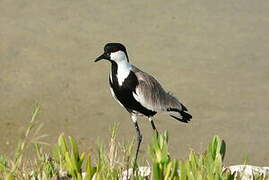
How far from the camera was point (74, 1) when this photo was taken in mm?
8727

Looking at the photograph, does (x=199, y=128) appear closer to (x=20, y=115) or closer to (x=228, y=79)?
(x=228, y=79)

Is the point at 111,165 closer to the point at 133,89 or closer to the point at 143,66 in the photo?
the point at 133,89

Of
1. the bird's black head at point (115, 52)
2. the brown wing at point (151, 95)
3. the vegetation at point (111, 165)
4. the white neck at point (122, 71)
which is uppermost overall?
the bird's black head at point (115, 52)

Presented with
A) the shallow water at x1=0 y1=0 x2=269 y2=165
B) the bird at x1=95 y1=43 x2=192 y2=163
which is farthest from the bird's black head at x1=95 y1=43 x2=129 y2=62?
the shallow water at x1=0 y1=0 x2=269 y2=165

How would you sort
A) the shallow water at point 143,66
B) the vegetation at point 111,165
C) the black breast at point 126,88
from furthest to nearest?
the shallow water at point 143,66 < the black breast at point 126,88 < the vegetation at point 111,165

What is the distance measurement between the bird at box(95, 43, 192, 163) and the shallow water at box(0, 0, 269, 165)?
1.07 metres

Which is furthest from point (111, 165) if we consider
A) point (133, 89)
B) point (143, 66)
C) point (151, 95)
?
point (143, 66)

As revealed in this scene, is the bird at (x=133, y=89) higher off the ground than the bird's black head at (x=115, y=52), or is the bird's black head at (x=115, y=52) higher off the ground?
the bird's black head at (x=115, y=52)

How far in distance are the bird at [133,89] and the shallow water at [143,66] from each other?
1.07 meters

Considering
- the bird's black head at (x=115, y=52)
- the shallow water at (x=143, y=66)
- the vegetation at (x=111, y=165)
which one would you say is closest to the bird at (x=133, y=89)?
the bird's black head at (x=115, y=52)

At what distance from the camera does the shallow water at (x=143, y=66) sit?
19.5 ft

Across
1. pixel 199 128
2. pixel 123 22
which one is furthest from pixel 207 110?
pixel 123 22

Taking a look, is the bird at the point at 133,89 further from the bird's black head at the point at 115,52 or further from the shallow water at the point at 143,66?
the shallow water at the point at 143,66

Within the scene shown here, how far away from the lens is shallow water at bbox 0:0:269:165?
5957mm
